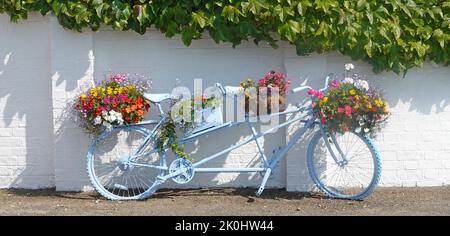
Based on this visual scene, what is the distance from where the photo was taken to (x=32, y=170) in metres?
7.58

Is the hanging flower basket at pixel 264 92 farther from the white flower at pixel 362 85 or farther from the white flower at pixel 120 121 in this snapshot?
the white flower at pixel 120 121

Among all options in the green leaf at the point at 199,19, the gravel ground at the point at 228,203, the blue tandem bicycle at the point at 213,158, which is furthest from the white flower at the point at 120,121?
the green leaf at the point at 199,19

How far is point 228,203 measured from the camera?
7.03 m

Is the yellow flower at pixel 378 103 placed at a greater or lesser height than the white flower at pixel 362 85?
lesser

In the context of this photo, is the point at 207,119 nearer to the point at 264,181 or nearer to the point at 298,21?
the point at 264,181

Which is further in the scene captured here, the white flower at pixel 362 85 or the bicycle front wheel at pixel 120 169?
the bicycle front wheel at pixel 120 169

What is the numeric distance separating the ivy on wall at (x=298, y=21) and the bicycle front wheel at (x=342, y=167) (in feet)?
2.87

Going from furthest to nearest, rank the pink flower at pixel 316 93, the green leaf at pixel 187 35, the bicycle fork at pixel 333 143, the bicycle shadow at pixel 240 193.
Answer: the bicycle shadow at pixel 240 193
the green leaf at pixel 187 35
the bicycle fork at pixel 333 143
the pink flower at pixel 316 93

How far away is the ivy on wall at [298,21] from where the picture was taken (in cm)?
699

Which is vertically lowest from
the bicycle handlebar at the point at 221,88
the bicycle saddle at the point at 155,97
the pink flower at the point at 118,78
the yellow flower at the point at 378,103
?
the yellow flower at the point at 378,103

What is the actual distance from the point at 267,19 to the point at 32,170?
2.98m

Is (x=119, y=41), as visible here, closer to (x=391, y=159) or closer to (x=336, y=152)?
(x=336, y=152)

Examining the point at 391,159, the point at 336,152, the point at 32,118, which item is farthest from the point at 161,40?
the point at 391,159

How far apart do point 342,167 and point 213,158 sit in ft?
4.31
